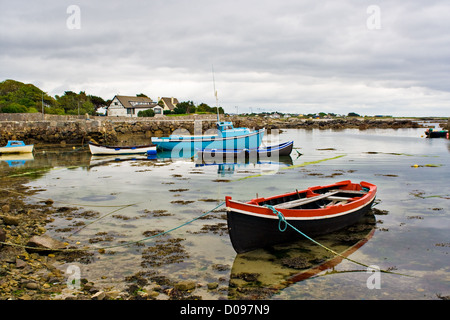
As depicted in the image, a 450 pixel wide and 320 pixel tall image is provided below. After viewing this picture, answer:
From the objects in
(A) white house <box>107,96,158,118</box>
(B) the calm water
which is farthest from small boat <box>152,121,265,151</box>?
(A) white house <box>107,96,158,118</box>

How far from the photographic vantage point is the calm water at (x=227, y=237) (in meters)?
7.51

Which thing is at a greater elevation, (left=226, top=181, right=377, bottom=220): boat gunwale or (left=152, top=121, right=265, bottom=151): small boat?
(left=152, top=121, right=265, bottom=151): small boat

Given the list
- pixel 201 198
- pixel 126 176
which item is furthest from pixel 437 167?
pixel 126 176

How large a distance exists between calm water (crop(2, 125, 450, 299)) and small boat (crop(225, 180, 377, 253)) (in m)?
0.36

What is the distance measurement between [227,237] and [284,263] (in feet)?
7.76

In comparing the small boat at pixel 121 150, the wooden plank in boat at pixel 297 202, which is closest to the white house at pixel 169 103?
the small boat at pixel 121 150

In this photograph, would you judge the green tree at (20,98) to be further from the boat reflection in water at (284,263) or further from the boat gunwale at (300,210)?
the boat reflection in water at (284,263)

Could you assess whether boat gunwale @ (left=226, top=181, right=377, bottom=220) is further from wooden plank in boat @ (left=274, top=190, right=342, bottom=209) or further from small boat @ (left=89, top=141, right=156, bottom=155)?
small boat @ (left=89, top=141, right=156, bottom=155)

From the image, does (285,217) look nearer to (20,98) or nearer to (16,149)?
(16,149)

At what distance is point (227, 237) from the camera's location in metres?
10.3

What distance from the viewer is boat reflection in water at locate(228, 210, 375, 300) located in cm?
729

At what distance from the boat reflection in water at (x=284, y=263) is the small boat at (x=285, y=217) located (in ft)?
0.80
